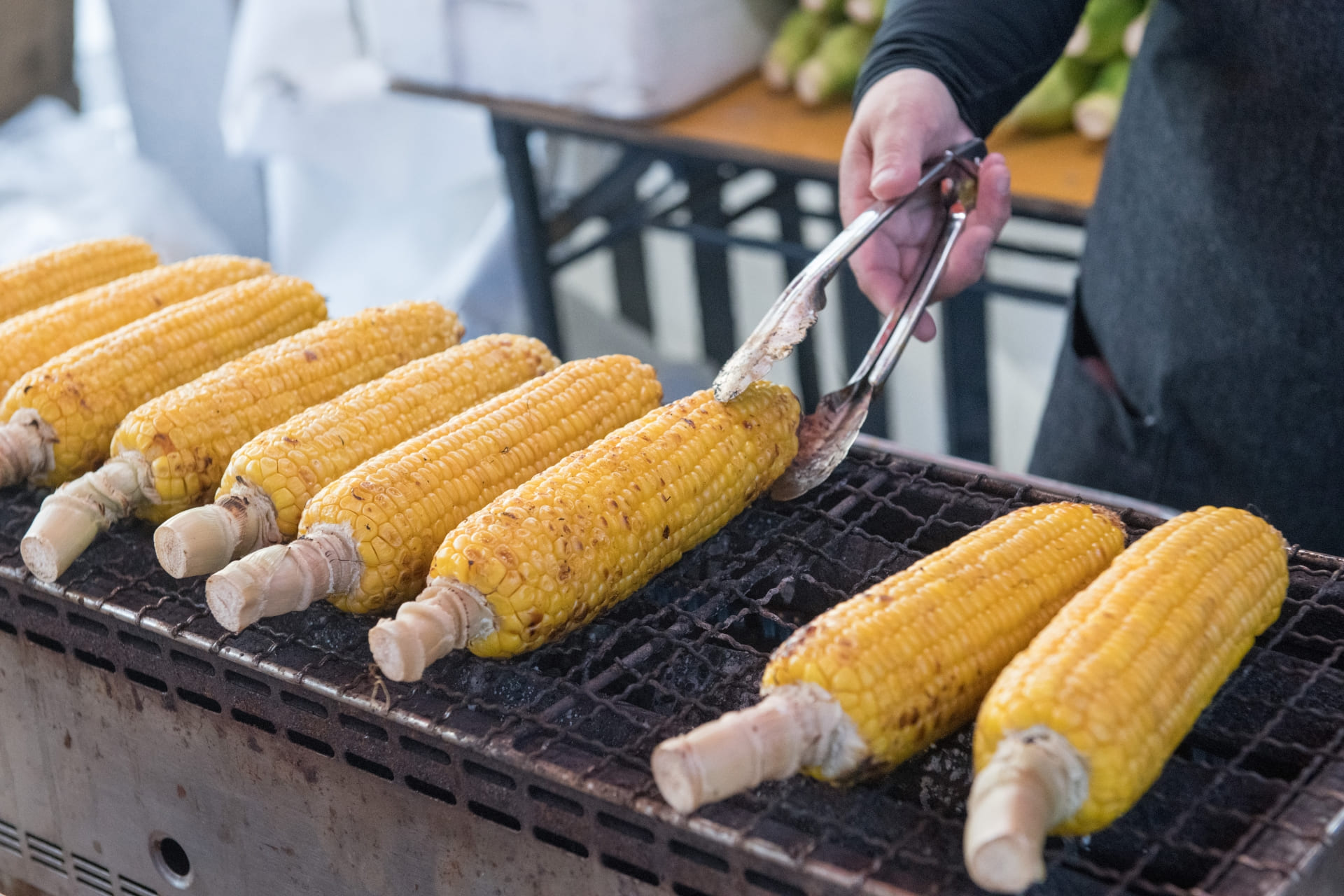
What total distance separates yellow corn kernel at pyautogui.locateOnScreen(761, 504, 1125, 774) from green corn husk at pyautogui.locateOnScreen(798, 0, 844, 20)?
2.55 meters

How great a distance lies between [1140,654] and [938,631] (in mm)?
161

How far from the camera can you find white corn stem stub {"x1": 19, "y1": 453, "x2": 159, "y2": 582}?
1277 mm

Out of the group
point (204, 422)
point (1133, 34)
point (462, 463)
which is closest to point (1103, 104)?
point (1133, 34)

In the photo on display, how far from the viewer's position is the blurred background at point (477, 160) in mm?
3291

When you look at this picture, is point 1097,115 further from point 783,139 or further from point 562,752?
point 562,752

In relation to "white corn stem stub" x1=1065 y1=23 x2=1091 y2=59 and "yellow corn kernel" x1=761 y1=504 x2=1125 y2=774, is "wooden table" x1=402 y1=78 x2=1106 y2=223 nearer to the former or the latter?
"white corn stem stub" x1=1065 y1=23 x2=1091 y2=59

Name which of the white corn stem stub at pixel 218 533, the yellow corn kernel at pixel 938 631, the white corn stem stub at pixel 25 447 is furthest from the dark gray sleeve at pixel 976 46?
the white corn stem stub at pixel 25 447

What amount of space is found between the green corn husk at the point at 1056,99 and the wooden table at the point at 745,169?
0.04m

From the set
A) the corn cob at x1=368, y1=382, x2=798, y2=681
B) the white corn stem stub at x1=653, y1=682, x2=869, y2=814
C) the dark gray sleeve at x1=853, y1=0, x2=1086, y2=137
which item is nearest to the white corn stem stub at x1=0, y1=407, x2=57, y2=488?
the corn cob at x1=368, y1=382, x2=798, y2=681

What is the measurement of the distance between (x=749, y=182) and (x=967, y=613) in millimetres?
5014

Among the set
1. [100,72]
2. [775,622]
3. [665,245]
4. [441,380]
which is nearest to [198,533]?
[441,380]

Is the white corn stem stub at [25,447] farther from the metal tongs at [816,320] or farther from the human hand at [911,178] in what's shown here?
the human hand at [911,178]

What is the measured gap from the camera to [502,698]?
115 cm

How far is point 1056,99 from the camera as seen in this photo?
121 inches
